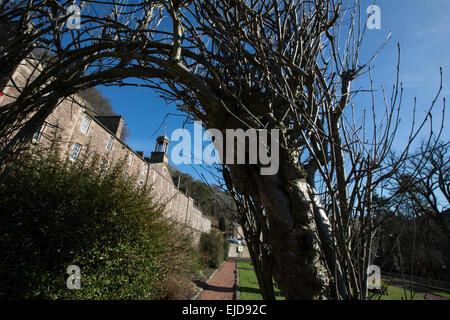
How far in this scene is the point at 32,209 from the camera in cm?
477

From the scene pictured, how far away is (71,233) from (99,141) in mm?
14872

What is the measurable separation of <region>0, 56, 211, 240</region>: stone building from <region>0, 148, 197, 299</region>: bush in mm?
976

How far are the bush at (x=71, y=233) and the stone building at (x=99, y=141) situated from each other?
0.98m

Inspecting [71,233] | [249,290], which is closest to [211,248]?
[249,290]

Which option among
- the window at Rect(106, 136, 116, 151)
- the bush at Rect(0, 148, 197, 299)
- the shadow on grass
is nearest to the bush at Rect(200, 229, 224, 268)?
the shadow on grass

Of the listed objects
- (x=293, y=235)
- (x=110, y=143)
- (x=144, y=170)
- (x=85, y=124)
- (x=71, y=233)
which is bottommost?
(x=71, y=233)

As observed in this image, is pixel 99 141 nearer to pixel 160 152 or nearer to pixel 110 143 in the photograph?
→ pixel 110 143

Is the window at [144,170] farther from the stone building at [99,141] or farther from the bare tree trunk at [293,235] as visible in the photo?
the bare tree trunk at [293,235]

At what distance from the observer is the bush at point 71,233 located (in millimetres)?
4254

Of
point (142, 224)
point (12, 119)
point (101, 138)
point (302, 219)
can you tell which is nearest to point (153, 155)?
point (101, 138)

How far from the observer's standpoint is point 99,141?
17.5m

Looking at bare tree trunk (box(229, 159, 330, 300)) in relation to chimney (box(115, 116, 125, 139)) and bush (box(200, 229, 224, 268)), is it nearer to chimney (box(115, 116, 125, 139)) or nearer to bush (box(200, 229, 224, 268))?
bush (box(200, 229, 224, 268))

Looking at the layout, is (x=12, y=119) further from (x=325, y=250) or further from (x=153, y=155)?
(x=153, y=155)
